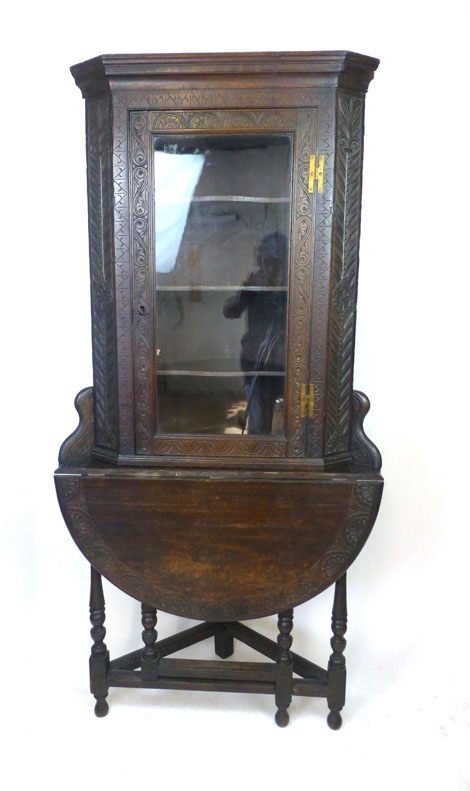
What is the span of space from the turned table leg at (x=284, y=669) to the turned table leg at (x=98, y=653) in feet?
1.84

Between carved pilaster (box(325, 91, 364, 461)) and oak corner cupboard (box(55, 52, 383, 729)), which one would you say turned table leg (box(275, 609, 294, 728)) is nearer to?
oak corner cupboard (box(55, 52, 383, 729))

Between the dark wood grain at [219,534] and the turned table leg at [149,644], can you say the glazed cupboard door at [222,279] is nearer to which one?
the dark wood grain at [219,534]

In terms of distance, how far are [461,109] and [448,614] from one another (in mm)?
1859

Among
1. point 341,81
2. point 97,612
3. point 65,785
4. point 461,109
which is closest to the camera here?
point 341,81

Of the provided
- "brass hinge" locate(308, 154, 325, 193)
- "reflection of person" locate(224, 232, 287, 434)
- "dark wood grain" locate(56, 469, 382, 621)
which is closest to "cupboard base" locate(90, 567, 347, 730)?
"dark wood grain" locate(56, 469, 382, 621)

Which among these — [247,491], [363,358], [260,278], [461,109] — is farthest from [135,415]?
[461,109]

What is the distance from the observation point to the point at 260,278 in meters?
2.10

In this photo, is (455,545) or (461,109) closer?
(461,109)

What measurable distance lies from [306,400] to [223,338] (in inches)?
11.9

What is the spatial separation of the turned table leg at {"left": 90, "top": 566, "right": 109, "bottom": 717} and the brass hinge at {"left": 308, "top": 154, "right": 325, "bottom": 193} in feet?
4.51

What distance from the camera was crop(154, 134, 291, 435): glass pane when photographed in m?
2.04

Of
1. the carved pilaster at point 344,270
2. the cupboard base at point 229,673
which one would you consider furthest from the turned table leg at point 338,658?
the carved pilaster at point 344,270

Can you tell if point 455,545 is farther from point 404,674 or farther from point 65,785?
point 65,785

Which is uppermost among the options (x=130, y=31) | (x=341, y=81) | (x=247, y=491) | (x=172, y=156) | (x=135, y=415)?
(x=130, y=31)
